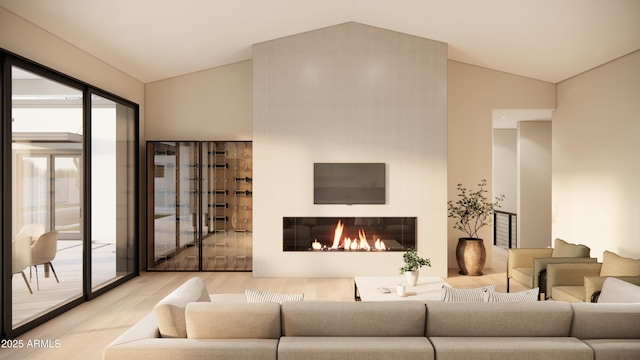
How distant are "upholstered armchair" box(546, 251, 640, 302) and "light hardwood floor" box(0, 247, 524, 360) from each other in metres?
1.56

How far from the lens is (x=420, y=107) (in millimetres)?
6719

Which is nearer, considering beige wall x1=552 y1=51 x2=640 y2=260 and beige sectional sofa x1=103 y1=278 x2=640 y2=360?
beige sectional sofa x1=103 y1=278 x2=640 y2=360

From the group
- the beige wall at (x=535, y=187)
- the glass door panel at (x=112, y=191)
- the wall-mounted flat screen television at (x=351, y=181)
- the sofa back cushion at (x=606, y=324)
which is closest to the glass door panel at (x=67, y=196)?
the glass door panel at (x=112, y=191)

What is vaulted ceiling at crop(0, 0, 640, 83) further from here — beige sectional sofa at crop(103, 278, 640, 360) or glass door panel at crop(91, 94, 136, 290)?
beige sectional sofa at crop(103, 278, 640, 360)

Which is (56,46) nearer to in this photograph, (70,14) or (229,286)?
(70,14)

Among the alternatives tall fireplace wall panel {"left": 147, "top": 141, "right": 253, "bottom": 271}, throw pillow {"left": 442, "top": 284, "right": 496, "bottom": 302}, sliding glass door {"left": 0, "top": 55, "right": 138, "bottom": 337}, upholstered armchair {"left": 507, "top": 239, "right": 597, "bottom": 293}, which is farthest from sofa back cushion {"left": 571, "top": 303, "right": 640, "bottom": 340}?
tall fireplace wall panel {"left": 147, "top": 141, "right": 253, "bottom": 271}

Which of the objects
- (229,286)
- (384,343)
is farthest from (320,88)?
(384,343)

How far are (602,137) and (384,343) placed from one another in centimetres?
509

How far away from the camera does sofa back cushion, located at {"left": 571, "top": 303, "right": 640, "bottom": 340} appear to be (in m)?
2.53

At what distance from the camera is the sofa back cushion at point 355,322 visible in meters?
2.54

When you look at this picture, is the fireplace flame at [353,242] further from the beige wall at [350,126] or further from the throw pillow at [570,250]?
the throw pillow at [570,250]

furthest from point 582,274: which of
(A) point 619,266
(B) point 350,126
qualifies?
(B) point 350,126

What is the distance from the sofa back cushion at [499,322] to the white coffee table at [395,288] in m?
1.72

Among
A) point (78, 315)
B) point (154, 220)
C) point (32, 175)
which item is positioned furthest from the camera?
point (154, 220)
